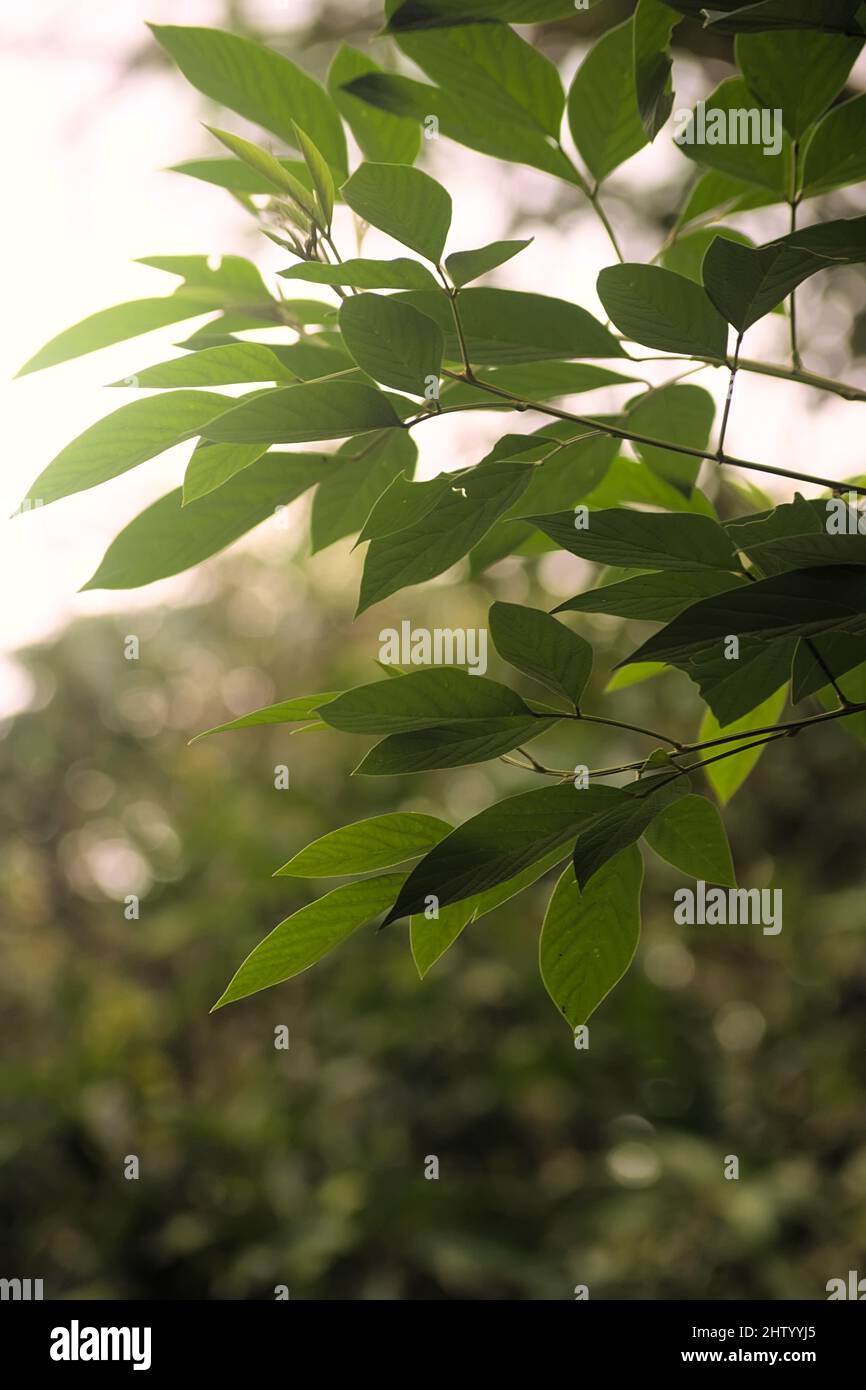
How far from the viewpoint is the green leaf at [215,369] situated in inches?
10.8

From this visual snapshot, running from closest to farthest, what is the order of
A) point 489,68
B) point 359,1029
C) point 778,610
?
point 778,610
point 489,68
point 359,1029

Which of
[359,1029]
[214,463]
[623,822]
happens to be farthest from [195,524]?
[359,1029]

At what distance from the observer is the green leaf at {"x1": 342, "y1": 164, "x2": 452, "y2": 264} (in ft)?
0.93

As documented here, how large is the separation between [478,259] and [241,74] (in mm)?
112

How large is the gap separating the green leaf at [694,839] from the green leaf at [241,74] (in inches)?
9.1

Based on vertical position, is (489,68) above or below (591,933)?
above

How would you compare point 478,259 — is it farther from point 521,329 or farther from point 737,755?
point 737,755

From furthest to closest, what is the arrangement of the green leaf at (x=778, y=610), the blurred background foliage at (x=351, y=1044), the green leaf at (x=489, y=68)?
the blurred background foliage at (x=351, y=1044)
the green leaf at (x=489, y=68)
the green leaf at (x=778, y=610)

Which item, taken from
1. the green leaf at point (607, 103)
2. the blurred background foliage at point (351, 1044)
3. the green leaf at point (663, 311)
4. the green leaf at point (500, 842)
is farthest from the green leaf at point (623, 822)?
the blurred background foliage at point (351, 1044)

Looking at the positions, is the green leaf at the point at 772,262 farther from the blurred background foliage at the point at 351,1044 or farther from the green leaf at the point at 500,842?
the blurred background foliage at the point at 351,1044

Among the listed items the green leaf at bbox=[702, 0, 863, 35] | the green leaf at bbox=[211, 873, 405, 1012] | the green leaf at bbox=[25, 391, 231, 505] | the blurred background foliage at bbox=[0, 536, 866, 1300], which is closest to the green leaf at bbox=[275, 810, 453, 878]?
the green leaf at bbox=[211, 873, 405, 1012]

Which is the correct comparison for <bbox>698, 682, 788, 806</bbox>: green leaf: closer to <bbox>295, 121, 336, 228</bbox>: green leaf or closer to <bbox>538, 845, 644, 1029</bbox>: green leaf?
<bbox>538, 845, 644, 1029</bbox>: green leaf

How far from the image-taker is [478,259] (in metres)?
0.29

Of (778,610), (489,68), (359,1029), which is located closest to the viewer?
(778,610)
